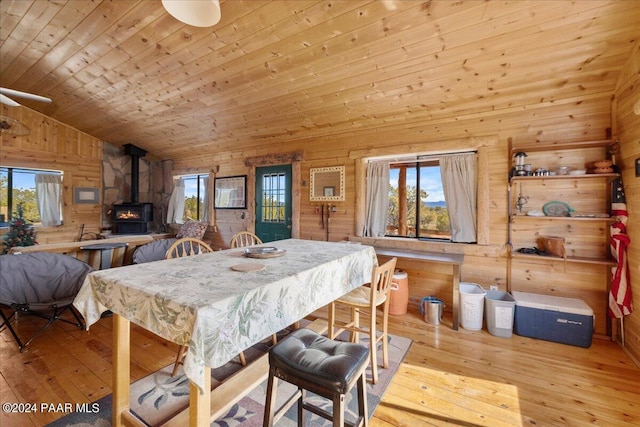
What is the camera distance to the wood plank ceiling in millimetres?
2289

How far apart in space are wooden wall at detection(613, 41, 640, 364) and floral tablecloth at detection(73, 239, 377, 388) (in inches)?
105

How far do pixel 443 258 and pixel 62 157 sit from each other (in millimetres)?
7086

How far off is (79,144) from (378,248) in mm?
6343

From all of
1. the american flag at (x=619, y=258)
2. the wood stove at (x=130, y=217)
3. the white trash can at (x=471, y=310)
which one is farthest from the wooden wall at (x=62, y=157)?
the american flag at (x=619, y=258)

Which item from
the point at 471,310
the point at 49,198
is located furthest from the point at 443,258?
the point at 49,198

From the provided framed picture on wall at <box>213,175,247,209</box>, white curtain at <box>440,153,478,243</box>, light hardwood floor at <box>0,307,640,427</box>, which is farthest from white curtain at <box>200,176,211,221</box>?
white curtain at <box>440,153,478,243</box>

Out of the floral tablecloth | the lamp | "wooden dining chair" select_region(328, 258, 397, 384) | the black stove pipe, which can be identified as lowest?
"wooden dining chair" select_region(328, 258, 397, 384)

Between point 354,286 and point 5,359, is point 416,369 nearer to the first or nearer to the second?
point 354,286

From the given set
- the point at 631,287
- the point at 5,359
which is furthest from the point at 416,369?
the point at 5,359

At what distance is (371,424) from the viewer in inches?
68.2

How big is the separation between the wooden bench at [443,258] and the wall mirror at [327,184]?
1146 mm

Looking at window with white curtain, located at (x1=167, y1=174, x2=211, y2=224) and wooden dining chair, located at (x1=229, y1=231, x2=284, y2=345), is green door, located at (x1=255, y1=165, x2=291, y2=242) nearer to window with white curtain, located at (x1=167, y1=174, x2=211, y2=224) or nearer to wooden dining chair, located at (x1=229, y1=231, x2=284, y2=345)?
wooden dining chair, located at (x1=229, y1=231, x2=284, y2=345)

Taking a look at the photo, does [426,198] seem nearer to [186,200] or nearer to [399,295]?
[399,295]

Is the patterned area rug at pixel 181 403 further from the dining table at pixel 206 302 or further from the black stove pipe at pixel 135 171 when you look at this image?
the black stove pipe at pixel 135 171
